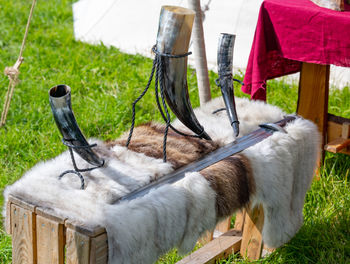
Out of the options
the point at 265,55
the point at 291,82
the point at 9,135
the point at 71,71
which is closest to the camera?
the point at 265,55

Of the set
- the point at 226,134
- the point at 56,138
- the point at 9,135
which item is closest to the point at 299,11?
the point at 226,134

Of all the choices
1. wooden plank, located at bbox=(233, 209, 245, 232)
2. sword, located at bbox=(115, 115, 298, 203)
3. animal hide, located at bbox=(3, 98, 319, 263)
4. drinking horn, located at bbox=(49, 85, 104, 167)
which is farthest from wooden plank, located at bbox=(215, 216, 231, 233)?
drinking horn, located at bbox=(49, 85, 104, 167)

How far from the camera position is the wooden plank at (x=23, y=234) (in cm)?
157

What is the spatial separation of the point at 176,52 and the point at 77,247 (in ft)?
2.43

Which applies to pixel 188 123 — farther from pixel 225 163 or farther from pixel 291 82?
pixel 291 82

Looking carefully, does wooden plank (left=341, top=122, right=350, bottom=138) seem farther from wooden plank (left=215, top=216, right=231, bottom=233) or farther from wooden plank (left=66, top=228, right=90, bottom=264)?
wooden plank (left=66, top=228, right=90, bottom=264)

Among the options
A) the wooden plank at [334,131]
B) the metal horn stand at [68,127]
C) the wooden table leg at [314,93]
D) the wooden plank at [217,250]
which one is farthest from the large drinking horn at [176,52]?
the wooden plank at [334,131]

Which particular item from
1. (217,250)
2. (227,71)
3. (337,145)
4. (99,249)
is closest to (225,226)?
(217,250)

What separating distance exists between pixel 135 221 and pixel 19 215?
38 cm

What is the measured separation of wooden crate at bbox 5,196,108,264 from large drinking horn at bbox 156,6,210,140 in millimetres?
626

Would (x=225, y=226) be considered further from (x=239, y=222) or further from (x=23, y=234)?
(x=23, y=234)

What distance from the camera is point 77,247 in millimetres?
1484

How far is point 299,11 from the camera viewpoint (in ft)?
9.04

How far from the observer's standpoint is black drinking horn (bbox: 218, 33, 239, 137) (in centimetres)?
208
